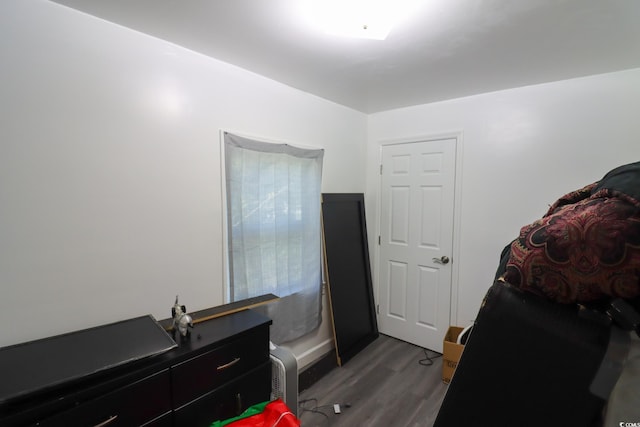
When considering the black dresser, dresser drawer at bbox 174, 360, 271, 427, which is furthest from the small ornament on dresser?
dresser drawer at bbox 174, 360, 271, 427

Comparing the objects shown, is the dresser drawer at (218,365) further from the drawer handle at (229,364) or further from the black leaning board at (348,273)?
the black leaning board at (348,273)

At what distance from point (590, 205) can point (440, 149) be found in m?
2.35

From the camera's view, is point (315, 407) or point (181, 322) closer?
point (181, 322)

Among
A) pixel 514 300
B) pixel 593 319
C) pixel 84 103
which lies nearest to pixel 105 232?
pixel 84 103

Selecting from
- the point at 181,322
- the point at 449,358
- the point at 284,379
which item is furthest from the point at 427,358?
the point at 181,322

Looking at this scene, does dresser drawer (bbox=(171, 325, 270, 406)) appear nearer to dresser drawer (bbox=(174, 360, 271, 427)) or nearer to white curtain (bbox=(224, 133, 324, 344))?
dresser drawer (bbox=(174, 360, 271, 427))

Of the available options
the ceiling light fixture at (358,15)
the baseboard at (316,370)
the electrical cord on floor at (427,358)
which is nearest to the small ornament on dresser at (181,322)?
the baseboard at (316,370)

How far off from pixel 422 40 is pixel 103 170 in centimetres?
186

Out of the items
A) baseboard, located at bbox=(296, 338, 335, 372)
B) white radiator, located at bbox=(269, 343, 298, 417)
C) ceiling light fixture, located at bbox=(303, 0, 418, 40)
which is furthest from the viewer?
baseboard, located at bbox=(296, 338, 335, 372)

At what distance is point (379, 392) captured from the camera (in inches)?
93.8

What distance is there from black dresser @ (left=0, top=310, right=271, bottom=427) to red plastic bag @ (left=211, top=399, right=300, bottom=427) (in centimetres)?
19

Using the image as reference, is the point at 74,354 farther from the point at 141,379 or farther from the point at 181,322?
the point at 181,322

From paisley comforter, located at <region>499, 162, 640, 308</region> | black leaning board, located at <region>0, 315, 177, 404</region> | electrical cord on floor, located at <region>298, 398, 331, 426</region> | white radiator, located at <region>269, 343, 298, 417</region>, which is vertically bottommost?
electrical cord on floor, located at <region>298, 398, 331, 426</region>

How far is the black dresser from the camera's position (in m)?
1.04
